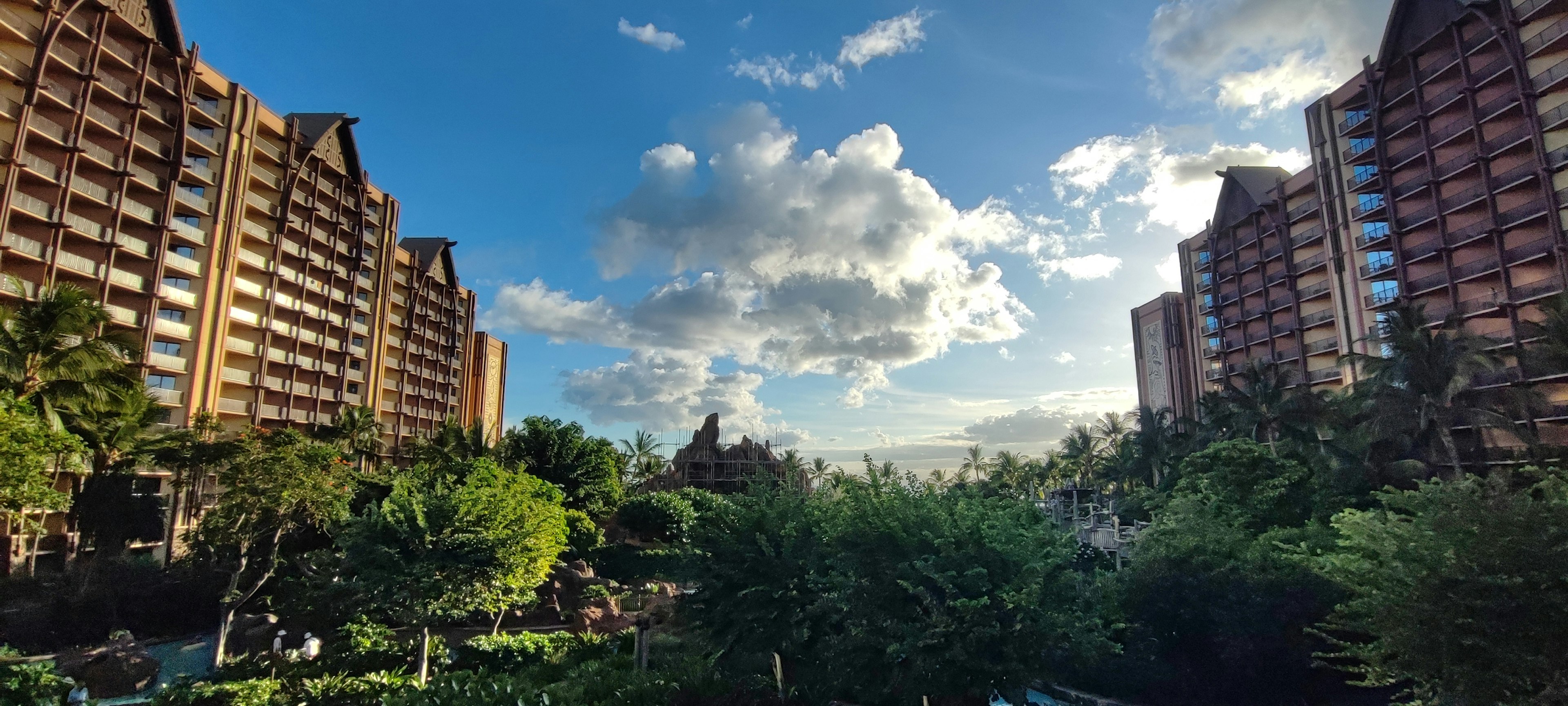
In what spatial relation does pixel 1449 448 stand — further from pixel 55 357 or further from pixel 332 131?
pixel 332 131

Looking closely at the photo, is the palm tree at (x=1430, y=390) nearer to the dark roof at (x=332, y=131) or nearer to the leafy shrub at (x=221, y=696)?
the leafy shrub at (x=221, y=696)

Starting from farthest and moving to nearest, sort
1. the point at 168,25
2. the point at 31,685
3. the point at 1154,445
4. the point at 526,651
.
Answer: the point at 1154,445, the point at 168,25, the point at 526,651, the point at 31,685

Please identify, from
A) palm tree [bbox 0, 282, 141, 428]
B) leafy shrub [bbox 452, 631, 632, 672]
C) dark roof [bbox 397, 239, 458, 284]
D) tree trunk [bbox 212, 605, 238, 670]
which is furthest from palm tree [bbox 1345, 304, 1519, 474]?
dark roof [bbox 397, 239, 458, 284]

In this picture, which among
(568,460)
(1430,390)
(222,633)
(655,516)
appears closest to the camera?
(222,633)

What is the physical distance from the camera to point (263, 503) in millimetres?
26359

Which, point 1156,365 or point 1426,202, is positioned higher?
point 1426,202

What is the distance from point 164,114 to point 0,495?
28.7 meters

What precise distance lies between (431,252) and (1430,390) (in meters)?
72.3

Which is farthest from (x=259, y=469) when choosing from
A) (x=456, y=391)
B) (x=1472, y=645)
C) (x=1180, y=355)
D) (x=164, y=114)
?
(x=1180, y=355)

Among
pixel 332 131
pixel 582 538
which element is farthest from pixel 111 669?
pixel 332 131

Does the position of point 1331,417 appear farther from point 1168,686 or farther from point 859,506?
point 859,506

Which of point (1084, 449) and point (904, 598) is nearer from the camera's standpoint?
point (904, 598)

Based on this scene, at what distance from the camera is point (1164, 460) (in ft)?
175

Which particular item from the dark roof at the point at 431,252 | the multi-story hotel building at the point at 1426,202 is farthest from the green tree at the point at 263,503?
the multi-story hotel building at the point at 1426,202
